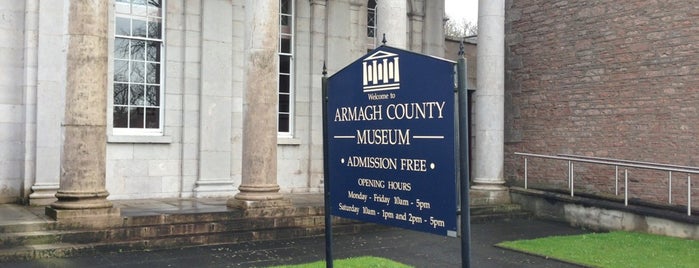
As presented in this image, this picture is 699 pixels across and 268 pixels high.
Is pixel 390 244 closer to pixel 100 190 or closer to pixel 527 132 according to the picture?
pixel 100 190

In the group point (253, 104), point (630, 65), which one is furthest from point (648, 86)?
point (253, 104)

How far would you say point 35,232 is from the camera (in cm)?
978

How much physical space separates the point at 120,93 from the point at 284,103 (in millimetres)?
4103

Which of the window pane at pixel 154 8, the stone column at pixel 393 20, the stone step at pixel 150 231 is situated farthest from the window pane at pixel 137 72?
the stone column at pixel 393 20

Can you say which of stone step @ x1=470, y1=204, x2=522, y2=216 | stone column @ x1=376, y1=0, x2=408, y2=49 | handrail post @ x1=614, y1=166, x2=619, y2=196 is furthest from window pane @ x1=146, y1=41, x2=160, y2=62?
handrail post @ x1=614, y1=166, x2=619, y2=196

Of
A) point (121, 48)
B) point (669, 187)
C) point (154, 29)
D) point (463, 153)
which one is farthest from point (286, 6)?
point (463, 153)

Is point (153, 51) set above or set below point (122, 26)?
below

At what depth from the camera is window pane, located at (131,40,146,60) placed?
47.8 feet

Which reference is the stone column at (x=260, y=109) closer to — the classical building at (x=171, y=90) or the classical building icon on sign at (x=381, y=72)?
the classical building at (x=171, y=90)

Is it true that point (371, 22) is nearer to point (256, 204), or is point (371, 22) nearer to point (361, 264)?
point (256, 204)

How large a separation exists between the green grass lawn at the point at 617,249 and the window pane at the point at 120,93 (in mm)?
8567

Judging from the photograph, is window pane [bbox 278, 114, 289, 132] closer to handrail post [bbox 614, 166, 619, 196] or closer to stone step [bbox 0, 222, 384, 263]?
stone step [bbox 0, 222, 384, 263]

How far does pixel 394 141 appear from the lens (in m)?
5.05

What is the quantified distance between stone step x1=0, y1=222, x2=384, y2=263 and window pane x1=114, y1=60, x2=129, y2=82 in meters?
5.18
